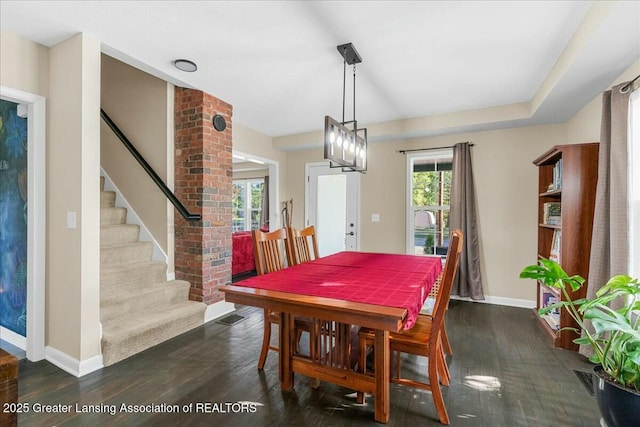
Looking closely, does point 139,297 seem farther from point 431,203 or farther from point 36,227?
point 431,203

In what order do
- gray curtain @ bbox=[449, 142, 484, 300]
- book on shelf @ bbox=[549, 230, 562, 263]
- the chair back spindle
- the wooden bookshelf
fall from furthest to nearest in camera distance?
gray curtain @ bbox=[449, 142, 484, 300] → book on shelf @ bbox=[549, 230, 562, 263] → the wooden bookshelf → the chair back spindle

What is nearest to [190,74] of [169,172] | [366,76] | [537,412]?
[169,172]

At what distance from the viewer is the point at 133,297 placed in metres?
2.81

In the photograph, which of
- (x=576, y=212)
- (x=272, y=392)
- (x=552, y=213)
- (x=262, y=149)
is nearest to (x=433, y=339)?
(x=272, y=392)

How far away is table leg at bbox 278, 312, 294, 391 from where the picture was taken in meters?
2.00

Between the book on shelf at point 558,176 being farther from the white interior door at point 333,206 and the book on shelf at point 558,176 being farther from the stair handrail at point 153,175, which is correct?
the stair handrail at point 153,175

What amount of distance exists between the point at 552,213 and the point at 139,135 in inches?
182

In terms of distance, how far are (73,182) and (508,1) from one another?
3.17 metres

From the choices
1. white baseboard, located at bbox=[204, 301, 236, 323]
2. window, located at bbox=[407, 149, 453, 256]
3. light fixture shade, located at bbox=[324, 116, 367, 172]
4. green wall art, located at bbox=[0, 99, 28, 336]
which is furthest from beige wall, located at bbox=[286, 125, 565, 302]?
green wall art, located at bbox=[0, 99, 28, 336]

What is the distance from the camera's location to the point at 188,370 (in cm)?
229

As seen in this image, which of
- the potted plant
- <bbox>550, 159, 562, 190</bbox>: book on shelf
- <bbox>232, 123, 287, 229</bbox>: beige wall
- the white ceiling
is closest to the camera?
the potted plant

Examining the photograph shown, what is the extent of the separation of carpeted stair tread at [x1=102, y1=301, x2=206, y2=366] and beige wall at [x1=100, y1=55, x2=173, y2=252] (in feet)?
2.42

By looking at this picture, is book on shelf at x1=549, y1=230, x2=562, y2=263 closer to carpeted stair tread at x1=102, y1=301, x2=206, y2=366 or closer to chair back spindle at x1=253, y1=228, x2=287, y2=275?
chair back spindle at x1=253, y1=228, x2=287, y2=275

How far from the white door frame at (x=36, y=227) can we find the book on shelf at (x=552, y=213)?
4.60m
